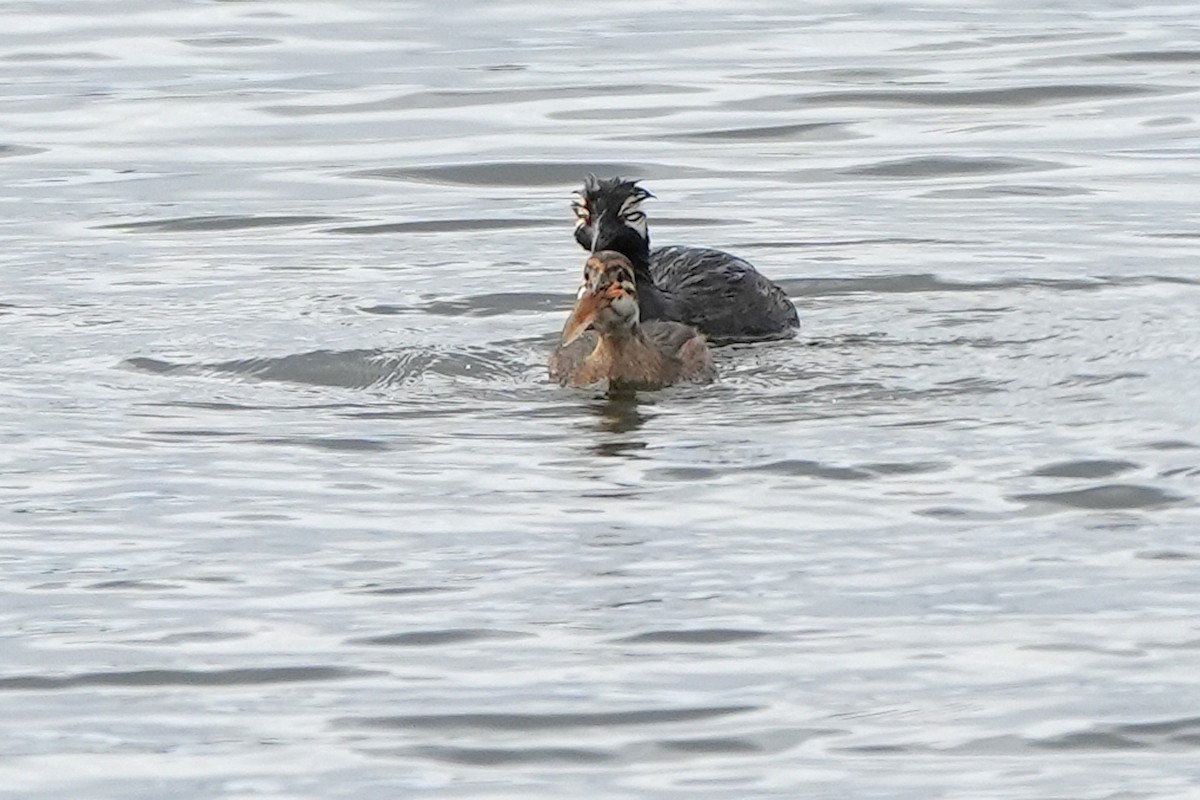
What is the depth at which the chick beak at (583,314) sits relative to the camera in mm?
13422

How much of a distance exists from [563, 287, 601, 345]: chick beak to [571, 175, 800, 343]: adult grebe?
1208mm

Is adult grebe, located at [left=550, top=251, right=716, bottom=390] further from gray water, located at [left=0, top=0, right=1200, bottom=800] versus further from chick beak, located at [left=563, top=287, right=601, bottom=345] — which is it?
gray water, located at [left=0, top=0, right=1200, bottom=800]

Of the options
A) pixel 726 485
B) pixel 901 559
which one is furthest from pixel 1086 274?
pixel 901 559

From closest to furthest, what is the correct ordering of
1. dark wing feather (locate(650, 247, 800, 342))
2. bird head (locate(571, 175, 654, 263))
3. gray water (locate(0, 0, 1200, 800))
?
gray water (locate(0, 0, 1200, 800))
dark wing feather (locate(650, 247, 800, 342))
bird head (locate(571, 175, 654, 263))

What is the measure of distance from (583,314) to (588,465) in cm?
192

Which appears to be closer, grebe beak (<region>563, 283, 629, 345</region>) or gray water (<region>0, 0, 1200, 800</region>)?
gray water (<region>0, 0, 1200, 800</region>)

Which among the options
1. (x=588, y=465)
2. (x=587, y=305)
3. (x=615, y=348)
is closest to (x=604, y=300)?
(x=587, y=305)

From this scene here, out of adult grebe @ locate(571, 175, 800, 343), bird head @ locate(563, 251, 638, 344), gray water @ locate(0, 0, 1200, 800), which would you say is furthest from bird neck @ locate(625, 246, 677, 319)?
bird head @ locate(563, 251, 638, 344)

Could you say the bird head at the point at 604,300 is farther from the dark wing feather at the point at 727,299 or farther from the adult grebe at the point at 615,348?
the dark wing feather at the point at 727,299

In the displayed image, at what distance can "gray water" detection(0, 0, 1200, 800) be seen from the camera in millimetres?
8312

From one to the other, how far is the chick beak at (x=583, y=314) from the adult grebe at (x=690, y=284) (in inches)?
47.6

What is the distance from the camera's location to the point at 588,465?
11.6 metres

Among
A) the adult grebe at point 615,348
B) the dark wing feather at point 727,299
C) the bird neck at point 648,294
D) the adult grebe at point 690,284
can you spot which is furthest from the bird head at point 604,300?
the dark wing feather at point 727,299

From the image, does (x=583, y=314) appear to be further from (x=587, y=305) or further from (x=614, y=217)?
(x=614, y=217)
